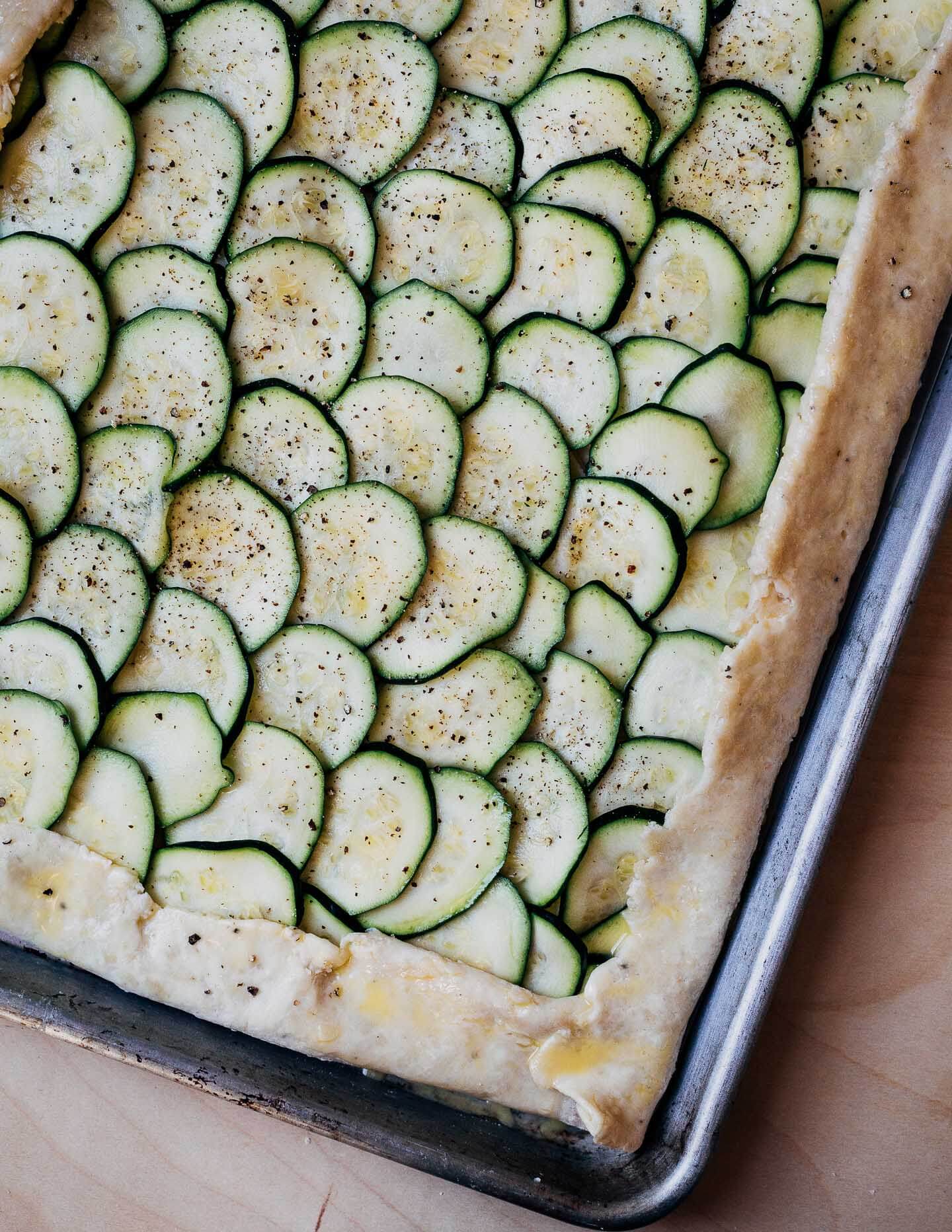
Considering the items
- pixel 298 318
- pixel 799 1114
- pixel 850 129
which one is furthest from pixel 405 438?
pixel 799 1114

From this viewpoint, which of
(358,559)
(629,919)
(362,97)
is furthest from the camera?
(362,97)

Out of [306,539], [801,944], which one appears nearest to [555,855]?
[801,944]

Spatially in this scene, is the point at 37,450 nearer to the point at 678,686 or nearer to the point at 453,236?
the point at 453,236

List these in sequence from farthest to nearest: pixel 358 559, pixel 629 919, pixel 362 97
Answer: pixel 362 97 < pixel 358 559 < pixel 629 919

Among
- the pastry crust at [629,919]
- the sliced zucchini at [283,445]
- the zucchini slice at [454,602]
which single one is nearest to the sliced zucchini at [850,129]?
the pastry crust at [629,919]

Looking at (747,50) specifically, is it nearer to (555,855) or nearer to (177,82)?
(177,82)
